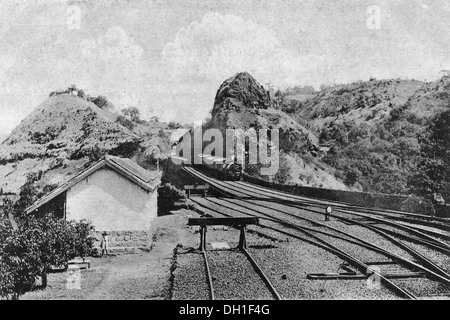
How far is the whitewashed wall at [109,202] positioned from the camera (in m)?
14.1

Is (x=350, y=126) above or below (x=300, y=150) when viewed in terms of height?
above

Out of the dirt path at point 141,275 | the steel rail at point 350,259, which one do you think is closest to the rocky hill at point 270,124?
the steel rail at point 350,259

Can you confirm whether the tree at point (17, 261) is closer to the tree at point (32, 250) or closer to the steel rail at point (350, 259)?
the tree at point (32, 250)

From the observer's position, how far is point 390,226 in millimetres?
16938

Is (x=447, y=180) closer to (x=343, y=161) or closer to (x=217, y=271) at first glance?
(x=217, y=271)

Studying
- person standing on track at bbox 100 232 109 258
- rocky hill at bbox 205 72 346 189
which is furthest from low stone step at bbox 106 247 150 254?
rocky hill at bbox 205 72 346 189

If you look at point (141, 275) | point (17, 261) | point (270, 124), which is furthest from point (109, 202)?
point (270, 124)

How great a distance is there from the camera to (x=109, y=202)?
47.0ft

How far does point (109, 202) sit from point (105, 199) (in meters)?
0.18

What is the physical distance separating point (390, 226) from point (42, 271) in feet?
44.1

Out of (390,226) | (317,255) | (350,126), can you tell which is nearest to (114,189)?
(317,255)

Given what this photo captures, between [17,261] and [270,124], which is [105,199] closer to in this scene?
[17,261]

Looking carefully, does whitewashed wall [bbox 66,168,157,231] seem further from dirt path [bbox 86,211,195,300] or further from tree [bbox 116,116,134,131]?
tree [bbox 116,116,134,131]
